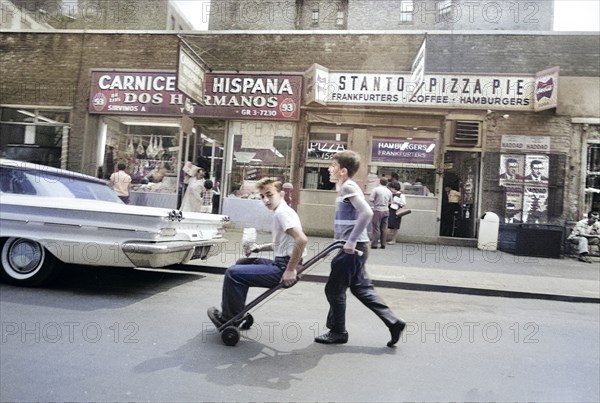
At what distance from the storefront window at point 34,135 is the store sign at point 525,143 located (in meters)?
12.9

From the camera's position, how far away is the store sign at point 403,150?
12.3 meters

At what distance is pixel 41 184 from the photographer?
19.1ft

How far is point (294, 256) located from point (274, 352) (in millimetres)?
876

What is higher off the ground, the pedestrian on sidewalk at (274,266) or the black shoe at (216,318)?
the pedestrian on sidewalk at (274,266)

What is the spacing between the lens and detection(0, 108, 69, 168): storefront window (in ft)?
44.5

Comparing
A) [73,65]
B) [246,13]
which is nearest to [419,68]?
[73,65]

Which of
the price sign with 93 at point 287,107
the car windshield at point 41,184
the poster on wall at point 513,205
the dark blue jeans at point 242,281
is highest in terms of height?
the price sign with 93 at point 287,107

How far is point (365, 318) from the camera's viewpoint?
5.09 metres

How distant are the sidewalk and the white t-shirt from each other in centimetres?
325

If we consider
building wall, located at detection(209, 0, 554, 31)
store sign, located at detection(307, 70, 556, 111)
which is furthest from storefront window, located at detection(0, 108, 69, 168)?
building wall, located at detection(209, 0, 554, 31)

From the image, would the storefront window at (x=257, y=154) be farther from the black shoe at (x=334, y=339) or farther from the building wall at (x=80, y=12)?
the black shoe at (x=334, y=339)

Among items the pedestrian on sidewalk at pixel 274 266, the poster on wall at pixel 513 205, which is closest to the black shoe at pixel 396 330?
the pedestrian on sidewalk at pixel 274 266

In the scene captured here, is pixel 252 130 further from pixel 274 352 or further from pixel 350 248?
pixel 274 352

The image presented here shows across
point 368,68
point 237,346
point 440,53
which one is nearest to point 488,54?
point 440,53
